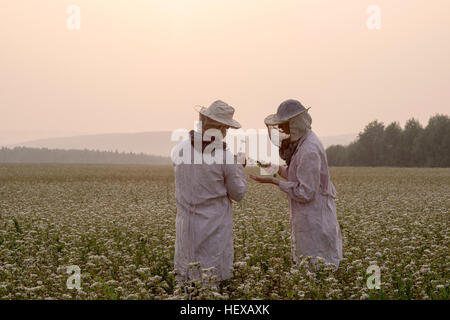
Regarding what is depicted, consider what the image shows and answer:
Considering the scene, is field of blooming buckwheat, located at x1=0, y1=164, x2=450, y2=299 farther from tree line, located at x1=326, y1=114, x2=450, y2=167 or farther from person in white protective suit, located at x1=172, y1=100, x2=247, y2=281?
tree line, located at x1=326, y1=114, x2=450, y2=167

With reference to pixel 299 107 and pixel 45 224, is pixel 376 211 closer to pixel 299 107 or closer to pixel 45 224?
pixel 45 224

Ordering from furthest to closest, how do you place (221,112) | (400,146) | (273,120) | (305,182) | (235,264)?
(400,146) → (235,264) → (273,120) → (305,182) → (221,112)

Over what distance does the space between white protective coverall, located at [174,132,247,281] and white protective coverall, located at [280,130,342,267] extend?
0.68m

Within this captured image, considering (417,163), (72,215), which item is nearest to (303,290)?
(72,215)

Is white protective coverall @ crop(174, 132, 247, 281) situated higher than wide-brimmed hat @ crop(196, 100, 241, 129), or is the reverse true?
wide-brimmed hat @ crop(196, 100, 241, 129)

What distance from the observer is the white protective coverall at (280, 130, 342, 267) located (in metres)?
5.81

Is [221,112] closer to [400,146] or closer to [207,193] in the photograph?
[207,193]

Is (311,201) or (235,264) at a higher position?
(311,201)

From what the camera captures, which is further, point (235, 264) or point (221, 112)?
point (235, 264)

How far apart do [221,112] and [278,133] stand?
107 cm

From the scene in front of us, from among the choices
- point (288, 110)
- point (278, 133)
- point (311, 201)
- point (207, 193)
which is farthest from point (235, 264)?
point (288, 110)

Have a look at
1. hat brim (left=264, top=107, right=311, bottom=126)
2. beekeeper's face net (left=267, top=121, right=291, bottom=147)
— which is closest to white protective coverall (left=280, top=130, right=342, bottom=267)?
beekeeper's face net (left=267, top=121, right=291, bottom=147)

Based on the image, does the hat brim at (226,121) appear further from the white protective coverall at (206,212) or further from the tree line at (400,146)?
the tree line at (400,146)

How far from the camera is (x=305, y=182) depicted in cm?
582
